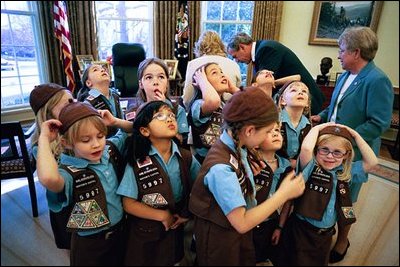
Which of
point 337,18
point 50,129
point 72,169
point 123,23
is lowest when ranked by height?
point 72,169

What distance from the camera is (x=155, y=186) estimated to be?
792 mm

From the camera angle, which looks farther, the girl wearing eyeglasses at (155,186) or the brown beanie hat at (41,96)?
the brown beanie hat at (41,96)

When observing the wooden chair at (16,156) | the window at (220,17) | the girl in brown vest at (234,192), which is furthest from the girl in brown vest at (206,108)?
the window at (220,17)

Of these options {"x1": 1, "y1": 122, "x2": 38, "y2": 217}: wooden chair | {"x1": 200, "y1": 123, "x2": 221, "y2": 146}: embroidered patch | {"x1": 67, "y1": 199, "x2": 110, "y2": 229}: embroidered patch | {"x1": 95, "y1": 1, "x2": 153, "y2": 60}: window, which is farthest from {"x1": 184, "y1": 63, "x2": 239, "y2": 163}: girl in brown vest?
{"x1": 95, "y1": 1, "x2": 153, "y2": 60}: window

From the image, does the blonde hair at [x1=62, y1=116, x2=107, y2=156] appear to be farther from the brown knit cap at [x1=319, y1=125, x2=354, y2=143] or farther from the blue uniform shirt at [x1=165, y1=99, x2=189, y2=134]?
the brown knit cap at [x1=319, y1=125, x2=354, y2=143]

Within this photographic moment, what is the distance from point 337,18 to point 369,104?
36 cm

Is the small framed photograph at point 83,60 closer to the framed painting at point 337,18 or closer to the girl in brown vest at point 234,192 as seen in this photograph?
the framed painting at point 337,18

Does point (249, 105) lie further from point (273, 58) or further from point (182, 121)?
point (273, 58)

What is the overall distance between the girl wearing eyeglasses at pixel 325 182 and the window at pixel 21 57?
2.25 m

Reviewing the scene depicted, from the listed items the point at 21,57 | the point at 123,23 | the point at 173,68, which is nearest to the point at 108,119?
the point at 21,57

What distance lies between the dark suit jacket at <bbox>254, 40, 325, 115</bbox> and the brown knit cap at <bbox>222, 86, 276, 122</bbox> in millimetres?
810

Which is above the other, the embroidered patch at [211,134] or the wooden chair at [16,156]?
the embroidered patch at [211,134]

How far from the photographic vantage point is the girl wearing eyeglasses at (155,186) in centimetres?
78

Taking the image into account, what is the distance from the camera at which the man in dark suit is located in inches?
55.6
